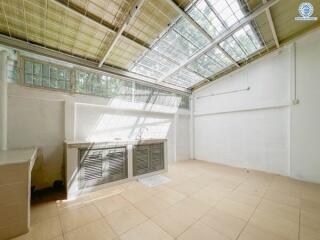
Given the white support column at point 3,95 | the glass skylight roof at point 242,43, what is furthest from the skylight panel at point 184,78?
the white support column at point 3,95

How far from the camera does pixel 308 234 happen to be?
73.7 inches

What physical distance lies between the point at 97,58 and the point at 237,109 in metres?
4.74

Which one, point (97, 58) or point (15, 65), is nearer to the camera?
point (15, 65)

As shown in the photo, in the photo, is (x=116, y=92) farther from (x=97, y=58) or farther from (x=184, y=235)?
(x=184, y=235)

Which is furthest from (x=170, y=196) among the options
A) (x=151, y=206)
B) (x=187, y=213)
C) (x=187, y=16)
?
(x=187, y=16)

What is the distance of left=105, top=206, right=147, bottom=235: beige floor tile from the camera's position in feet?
6.52

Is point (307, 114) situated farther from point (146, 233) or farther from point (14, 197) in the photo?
point (14, 197)

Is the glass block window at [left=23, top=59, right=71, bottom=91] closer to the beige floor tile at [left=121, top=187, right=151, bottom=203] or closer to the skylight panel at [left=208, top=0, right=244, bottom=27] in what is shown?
the beige floor tile at [left=121, top=187, right=151, bottom=203]

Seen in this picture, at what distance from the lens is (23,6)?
2244mm

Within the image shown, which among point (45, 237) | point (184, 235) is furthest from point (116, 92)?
point (184, 235)

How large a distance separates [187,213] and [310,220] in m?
1.83

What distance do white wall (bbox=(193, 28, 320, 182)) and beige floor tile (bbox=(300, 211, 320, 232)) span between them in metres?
2.02

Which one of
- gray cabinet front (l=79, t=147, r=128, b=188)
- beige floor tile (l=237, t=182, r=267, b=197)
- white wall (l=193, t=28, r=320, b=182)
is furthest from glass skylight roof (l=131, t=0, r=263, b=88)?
beige floor tile (l=237, t=182, r=267, b=197)

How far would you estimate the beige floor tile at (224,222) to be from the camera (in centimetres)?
191
